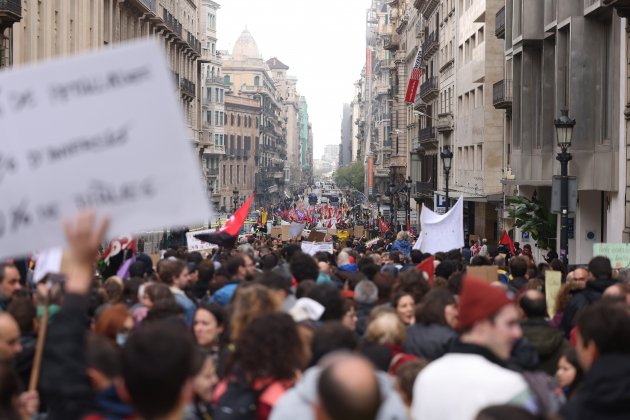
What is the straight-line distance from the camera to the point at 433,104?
7150 cm

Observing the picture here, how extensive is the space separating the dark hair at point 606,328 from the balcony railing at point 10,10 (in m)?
27.3

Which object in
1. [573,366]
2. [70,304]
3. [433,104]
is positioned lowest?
[573,366]

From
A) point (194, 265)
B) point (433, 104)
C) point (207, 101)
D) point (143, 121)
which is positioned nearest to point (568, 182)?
point (194, 265)

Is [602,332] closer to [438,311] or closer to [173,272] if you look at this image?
[438,311]

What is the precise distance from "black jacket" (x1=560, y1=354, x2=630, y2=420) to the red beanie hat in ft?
1.84

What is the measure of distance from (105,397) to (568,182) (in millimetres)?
18145

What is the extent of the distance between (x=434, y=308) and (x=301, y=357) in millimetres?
2728

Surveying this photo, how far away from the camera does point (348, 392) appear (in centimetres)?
432

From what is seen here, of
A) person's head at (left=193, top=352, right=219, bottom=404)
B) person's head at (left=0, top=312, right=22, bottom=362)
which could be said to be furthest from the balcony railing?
person's head at (left=193, top=352, right=219, bottom=404)

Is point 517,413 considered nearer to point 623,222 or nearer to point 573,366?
point 573,366

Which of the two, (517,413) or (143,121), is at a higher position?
(143,121)

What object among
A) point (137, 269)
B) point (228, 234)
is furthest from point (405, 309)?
point (228, 234)

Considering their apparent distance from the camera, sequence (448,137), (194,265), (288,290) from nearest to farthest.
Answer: (288,290)
(194,265)
(448,137)

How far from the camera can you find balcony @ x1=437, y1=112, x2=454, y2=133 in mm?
61125
